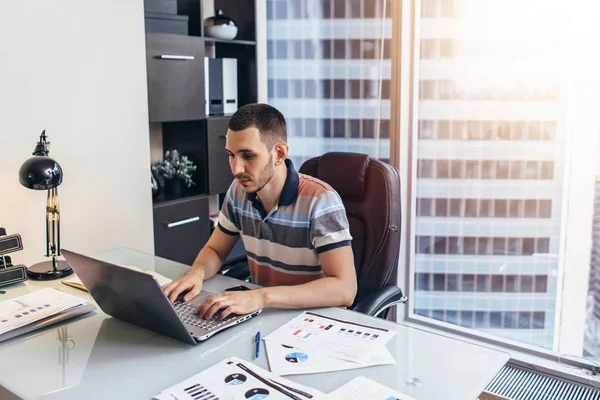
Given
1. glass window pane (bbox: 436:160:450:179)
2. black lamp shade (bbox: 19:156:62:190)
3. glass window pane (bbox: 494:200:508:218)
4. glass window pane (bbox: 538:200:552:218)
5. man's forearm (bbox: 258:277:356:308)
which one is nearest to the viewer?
man's forearm (bbox: 258:277:356:308)

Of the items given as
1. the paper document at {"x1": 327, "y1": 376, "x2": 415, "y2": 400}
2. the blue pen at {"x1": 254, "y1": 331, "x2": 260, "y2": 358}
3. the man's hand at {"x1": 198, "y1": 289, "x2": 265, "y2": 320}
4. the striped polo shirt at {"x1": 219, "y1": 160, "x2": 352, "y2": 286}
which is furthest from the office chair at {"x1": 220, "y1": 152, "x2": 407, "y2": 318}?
the paper document at {"x1": 327, "y1": 376, "x2": 415, "y2": 400}

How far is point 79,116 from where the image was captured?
251cm

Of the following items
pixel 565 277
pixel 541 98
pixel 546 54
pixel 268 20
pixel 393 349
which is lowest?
pixel 565 277

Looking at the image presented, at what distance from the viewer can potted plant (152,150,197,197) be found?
3076 mm

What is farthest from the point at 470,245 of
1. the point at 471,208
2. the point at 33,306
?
the point at 33,306

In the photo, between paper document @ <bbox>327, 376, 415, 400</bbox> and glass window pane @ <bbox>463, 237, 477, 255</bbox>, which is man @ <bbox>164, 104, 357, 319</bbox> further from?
glass window pane @ <bbox>463, 237, 477, 255</bbox>

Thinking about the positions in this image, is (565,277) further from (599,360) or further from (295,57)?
(295,57)

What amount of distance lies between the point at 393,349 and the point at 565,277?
1.58 metres

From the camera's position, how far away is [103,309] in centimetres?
164

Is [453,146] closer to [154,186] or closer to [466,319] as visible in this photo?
[466,319]

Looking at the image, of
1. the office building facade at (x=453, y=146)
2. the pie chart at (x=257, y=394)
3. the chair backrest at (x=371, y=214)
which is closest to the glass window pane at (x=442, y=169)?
the office building facade at (x=453, y=146)

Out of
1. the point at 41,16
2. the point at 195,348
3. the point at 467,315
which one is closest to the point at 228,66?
the point at 41,16

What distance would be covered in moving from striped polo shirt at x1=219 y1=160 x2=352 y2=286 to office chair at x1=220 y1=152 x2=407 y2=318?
0.51ft

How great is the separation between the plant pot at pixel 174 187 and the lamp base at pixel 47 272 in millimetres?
1062
